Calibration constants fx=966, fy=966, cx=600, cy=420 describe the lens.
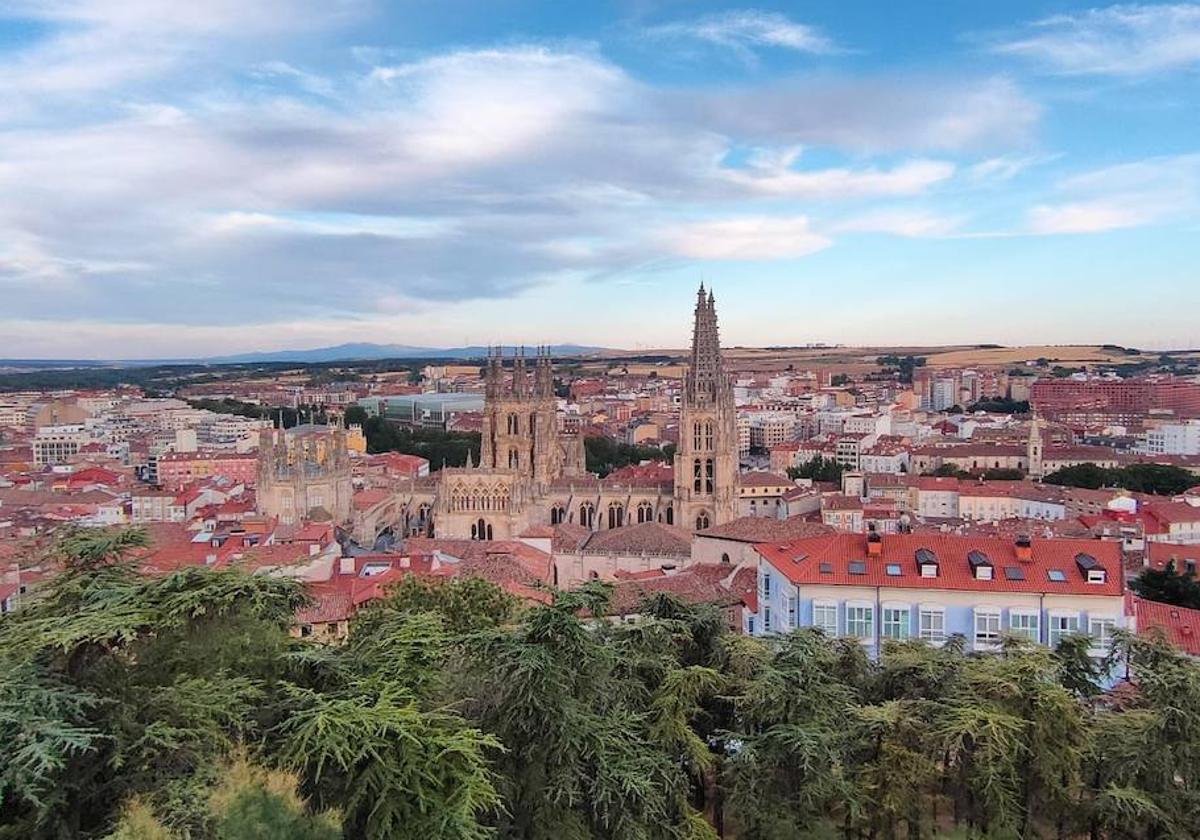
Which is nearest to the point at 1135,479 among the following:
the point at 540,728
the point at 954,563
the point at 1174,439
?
the point at 1174,439

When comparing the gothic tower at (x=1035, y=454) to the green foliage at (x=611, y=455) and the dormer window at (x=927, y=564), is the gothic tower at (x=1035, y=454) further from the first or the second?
the dormer window at (x=927, y=564)

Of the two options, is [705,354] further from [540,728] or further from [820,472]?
[540,728]

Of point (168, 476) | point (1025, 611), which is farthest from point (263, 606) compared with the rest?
point (168, 476)

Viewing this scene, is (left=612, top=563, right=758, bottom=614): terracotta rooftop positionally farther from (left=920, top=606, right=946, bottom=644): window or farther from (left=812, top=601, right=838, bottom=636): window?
(left=920, top=606, right=946, bottom=644): window

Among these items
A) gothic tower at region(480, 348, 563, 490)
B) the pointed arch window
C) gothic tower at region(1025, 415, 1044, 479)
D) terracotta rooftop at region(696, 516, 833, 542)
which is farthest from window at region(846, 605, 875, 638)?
gothic tower at region(1025, 415, 1044, 479)

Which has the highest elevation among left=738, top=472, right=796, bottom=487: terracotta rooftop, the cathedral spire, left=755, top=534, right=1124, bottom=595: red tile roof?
the cathedral spire

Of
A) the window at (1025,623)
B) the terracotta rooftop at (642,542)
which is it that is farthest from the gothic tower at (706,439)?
the window at (1025,623)
